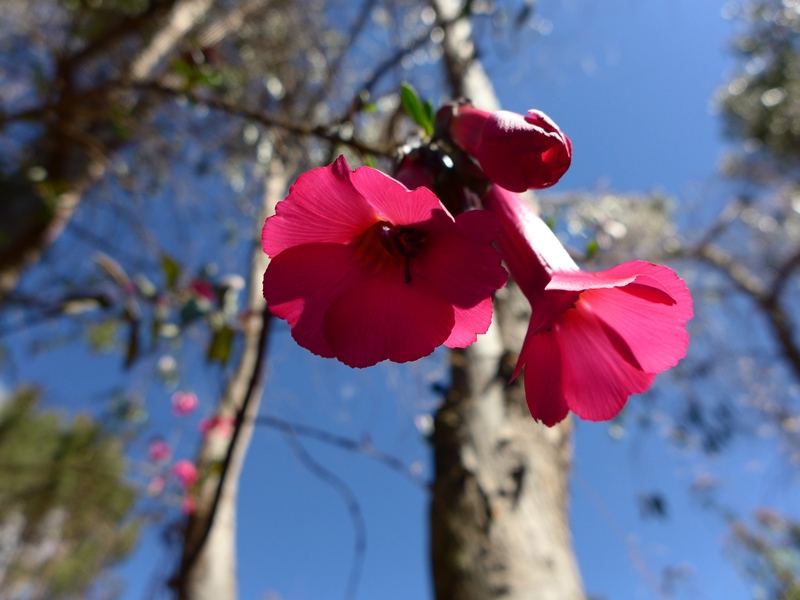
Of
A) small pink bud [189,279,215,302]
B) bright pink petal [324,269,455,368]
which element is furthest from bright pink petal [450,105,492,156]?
small pink bud [189,279,215,302]

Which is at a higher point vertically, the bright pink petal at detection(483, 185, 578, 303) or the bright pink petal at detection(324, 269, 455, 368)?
the bright pink petal at detection(483, 185, 578, 303)

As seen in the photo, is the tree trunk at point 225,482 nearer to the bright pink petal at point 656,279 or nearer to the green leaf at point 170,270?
the green leaf at point 170,270

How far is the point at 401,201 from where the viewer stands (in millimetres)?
417

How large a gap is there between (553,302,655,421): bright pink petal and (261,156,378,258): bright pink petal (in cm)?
24

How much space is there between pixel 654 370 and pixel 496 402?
0.71 m

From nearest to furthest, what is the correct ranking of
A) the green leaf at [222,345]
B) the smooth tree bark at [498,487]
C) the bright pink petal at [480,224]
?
the bright pink petal at [480,224], the smooth tree bark at [498,487], the green leaf at [222,345]

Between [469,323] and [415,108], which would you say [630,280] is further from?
[415,108]

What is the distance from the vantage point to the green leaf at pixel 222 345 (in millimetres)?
1146

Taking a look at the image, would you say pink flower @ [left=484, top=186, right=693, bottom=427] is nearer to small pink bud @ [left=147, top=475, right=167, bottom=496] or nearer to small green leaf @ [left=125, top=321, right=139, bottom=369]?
small green leaf @ [left=125, top=321, right=139, bottom=369]

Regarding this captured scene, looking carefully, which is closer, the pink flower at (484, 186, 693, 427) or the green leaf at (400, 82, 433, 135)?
the pink flower at (484, 186, 693, 427)

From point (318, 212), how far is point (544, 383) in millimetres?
263

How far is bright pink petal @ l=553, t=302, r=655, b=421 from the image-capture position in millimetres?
482

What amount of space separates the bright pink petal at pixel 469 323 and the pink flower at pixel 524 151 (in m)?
0.11

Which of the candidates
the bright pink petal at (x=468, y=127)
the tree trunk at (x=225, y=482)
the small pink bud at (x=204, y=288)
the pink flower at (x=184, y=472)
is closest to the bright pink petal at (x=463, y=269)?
the bright pink petal at (x=468, y=127)
